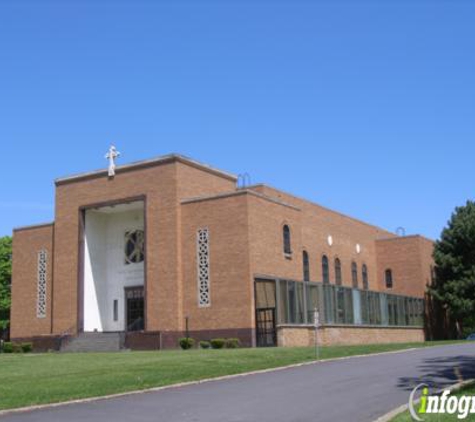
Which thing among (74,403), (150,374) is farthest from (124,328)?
(74,403)

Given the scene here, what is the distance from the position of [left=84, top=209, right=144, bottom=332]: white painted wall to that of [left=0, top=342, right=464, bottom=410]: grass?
16.8m

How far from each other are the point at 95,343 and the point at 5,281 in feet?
92.6

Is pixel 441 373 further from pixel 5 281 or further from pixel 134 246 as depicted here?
pixel 5 281

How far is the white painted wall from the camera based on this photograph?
44.7 metres

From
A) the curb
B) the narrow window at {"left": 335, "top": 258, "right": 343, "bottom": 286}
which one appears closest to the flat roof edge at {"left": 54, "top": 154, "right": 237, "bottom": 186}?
the narrow window at {"left": 335, "top": 258, "right": 343, "bottom": 286}

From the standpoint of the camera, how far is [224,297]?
38.7 metres

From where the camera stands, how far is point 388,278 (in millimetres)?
63219

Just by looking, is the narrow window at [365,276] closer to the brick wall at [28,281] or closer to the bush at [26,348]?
the brick wall at [28,281]

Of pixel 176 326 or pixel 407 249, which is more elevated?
pixel 407 249

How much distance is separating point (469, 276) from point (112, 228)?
84.9ft

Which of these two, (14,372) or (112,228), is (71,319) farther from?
(14,372)


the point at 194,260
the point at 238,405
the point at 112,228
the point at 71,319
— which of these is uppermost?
the point at 112,228

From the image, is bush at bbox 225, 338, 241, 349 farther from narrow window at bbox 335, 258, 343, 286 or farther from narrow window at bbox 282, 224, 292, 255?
narrow window at bbox 335, 258, 343, 286

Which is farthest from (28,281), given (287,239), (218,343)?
(287,239)
